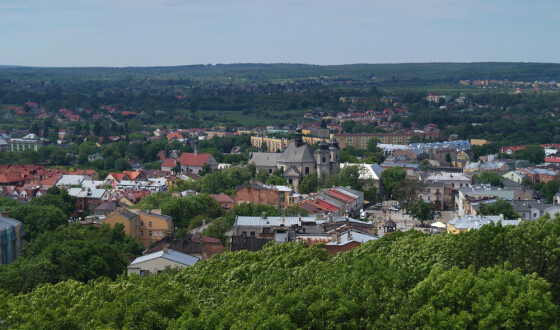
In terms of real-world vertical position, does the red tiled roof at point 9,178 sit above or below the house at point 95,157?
above

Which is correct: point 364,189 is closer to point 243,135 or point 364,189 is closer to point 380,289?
point 380,289

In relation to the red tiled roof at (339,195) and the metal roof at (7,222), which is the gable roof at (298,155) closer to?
the red tiled roof at (339,195)

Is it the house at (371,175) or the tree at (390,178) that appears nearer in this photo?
the house at (371,175)

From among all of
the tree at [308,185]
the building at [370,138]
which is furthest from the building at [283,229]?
the building at [370,138]

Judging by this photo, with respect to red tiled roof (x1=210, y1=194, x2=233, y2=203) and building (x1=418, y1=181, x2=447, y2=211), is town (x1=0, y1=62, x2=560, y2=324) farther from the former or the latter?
red tiled roof (x1=210, y1=194, x2=233, y2=203)

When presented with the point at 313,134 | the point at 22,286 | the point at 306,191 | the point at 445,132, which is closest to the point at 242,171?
the point at 306,191

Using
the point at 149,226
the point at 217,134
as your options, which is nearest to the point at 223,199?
the point at 149,226

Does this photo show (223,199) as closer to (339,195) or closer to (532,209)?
(339,195)
